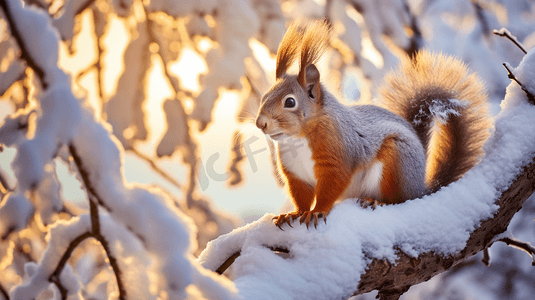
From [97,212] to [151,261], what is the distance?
8 centimetres

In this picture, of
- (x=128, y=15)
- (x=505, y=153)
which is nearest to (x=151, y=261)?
(x=505, y=153)

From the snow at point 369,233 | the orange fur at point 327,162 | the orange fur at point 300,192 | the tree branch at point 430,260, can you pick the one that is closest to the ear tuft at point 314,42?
the orange fur at point 327,162

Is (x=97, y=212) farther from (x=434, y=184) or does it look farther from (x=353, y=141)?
(x=434, y=184)

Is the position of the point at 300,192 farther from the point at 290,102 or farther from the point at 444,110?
the point at 444,110

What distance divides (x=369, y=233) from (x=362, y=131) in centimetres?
37

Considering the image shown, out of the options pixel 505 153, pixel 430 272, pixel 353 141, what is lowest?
pixel 430 272

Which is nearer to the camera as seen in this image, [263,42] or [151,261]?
[151,261]

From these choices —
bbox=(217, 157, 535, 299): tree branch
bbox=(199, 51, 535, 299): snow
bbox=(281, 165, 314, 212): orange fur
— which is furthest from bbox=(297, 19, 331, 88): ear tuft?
bbox=(217, 157, 535, 299): tree branch

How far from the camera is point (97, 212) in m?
0.37

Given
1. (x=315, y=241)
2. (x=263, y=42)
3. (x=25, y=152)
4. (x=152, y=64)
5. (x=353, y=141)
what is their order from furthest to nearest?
(x=263, y=42) < (x=152, y=64) < (x=353, y=141) < (x=315, y=241) < (x=25, y=152)

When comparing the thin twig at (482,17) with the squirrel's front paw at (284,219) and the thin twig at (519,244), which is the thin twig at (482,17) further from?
the squirrel's front paw at (284,219)

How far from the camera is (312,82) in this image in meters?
1.03

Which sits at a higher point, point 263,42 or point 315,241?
point 263,42

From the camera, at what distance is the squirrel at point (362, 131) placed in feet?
3.20
